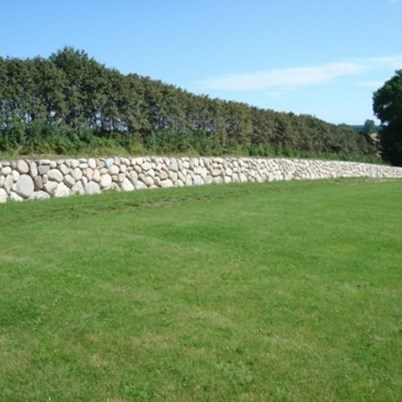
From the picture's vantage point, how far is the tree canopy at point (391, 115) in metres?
39.2

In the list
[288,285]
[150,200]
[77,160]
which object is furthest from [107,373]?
[77,160]

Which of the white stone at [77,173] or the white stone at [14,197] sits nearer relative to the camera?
the white stone at [14,197]

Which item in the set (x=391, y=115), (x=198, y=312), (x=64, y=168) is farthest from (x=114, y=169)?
(x=391, y=115)

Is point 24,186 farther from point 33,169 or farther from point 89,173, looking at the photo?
point 89,173

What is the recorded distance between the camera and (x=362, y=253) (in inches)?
248

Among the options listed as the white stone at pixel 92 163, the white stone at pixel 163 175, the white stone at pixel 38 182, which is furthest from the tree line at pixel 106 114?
the white stone at pixel 38 182

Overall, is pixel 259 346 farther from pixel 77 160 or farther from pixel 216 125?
pixel 216 125

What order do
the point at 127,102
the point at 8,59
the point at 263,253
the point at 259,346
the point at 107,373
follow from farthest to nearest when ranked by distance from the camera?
1. the point at 127,102
2. the point at 8,59
3. the point at 263,253
4. the point at 259,346
5. the point at 107,373

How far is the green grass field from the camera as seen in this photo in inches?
120

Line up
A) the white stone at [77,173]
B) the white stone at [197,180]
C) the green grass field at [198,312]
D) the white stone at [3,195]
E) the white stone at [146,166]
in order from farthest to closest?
1. the white stone at [197,180]
2. the white stone at [146,166]
3. the white stone at [77,173]
4. the white stone at [3,195]
5. the green grass field at [198,312]

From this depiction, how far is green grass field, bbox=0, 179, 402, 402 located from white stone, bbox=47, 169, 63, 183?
3753mm

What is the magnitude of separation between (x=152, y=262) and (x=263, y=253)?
137 cm

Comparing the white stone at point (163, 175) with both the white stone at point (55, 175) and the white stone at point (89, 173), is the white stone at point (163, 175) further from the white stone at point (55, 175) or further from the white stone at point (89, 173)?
the white stone at point (55, 175)

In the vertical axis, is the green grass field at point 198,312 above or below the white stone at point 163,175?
below
